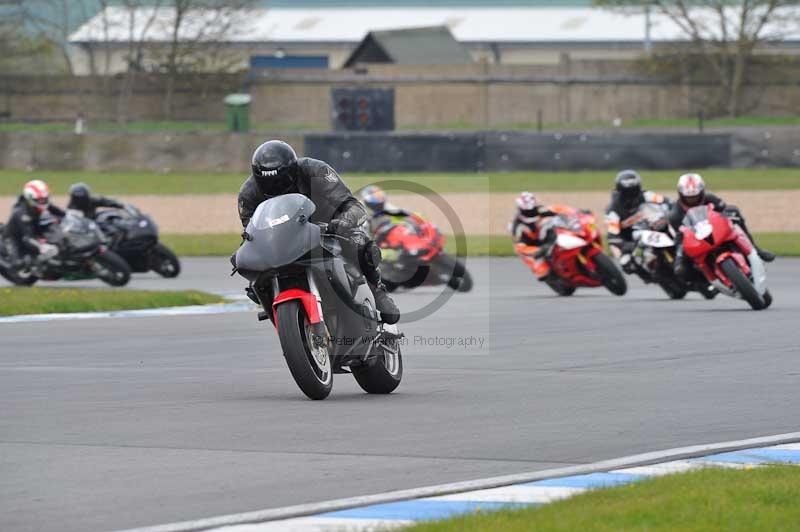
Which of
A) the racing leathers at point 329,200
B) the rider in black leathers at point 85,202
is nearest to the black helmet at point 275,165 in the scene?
the racing leathers at point 329,200

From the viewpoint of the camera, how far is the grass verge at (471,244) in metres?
31.5

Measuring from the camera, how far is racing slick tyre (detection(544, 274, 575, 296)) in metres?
22.3

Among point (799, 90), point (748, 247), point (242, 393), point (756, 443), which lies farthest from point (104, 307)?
point (799, 90)

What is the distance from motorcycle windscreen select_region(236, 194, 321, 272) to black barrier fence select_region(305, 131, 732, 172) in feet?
109

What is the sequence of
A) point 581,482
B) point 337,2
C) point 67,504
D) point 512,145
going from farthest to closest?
point 337,2, point 512,145, point 581,482, point 67,504

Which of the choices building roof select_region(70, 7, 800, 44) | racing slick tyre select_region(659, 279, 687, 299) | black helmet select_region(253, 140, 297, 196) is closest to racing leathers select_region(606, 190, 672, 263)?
racing slick tyre select_region(659, 279, 687, 299)

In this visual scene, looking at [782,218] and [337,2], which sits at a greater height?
[337,2]

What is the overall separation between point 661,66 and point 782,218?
28248 millimetres

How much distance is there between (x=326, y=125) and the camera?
6384 cm

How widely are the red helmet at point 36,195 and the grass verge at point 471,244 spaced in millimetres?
7392

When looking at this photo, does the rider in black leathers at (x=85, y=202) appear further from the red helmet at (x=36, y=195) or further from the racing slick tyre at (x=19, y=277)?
the racing slick tyre at (x=19, y=277)

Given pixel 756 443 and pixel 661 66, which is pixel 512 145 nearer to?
pixel 661 66

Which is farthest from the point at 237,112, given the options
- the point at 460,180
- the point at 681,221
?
the point at 681,221

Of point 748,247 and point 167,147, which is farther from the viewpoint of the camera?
point 167,147
